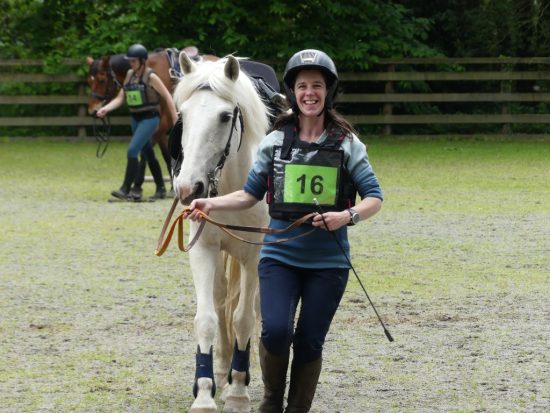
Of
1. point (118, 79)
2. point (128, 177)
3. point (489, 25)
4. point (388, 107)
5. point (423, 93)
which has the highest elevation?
point (489, 25)

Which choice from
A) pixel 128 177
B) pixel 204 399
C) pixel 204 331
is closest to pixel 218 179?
pixel 204 331

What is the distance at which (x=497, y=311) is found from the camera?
313 inches

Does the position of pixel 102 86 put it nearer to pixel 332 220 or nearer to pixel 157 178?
pixel 157 178

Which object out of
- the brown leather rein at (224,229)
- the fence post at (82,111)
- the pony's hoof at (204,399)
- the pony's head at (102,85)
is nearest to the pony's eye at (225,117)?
the brown leather rein at (224,229)

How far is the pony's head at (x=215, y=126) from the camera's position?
17.6 ft

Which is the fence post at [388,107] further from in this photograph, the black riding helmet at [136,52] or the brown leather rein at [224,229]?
the brown leather rein at [224,229]

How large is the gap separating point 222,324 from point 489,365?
1.45 m

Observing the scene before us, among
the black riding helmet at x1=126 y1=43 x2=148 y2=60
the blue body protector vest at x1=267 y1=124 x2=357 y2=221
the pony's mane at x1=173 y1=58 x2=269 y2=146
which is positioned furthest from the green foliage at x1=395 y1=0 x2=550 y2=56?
the blue body protector vest at x1=267 y1=124 x2=357 y2=221

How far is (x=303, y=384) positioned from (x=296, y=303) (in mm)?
359

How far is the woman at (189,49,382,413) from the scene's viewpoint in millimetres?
4930

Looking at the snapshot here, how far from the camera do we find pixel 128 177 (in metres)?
14.7

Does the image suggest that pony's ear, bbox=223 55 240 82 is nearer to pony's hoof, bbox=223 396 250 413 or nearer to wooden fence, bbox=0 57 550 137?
pony's hoof, bbox=223 396 250 413

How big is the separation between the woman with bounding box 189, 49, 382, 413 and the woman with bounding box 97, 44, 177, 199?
8927mm

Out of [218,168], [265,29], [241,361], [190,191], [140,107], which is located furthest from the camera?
[265,29]
